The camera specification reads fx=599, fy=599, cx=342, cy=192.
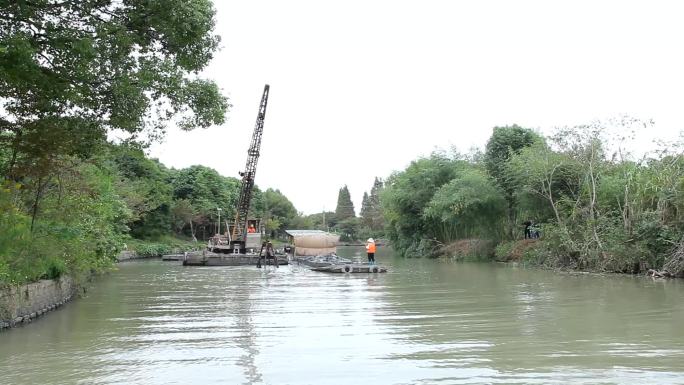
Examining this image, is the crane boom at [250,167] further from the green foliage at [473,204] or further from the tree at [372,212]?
the tree at [372,212]

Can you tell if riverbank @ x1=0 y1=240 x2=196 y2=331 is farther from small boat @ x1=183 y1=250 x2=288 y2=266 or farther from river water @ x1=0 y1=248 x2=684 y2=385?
small boat @ x1=183 y1=250 x2=288 y2=266

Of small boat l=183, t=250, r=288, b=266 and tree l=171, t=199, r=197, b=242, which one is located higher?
tree l=171, t=199, r=197, b=242

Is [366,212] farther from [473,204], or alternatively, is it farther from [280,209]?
[473,204]

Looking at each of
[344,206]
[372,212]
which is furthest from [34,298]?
[344,206]

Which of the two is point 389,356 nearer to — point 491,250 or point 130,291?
point 130,291

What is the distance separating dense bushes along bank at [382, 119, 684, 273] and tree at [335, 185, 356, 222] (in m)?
61.8

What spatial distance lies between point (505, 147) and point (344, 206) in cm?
7396

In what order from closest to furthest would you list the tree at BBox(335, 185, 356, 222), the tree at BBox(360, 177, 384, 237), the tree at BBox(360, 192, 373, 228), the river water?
the river water → the tree at BBox(360, 177, 384, 237) → the tree at BBox(360, 192, 373, 228) → the tree at BBox(335, 185, 356, 222)

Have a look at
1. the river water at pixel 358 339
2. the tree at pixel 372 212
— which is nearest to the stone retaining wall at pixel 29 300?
the river water at pixel 358 339

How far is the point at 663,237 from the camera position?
67.3 ft

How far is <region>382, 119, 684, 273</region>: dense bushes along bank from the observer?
840 inches

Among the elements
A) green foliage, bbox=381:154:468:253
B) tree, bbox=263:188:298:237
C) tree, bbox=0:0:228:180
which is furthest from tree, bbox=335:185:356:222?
tree, bbox=0:0:228:180

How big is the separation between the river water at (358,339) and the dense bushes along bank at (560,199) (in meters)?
5.78

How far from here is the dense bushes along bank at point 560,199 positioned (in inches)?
840
